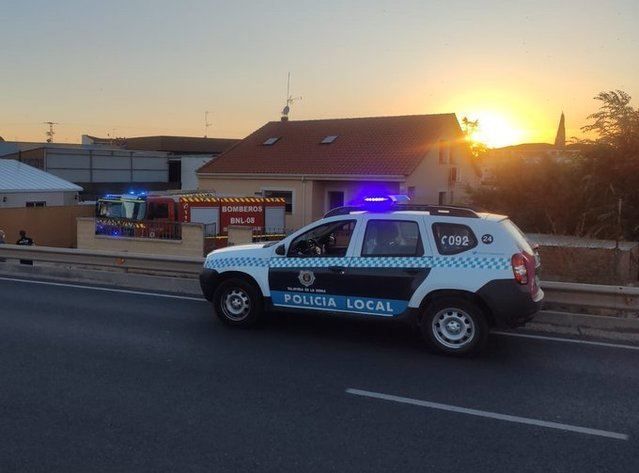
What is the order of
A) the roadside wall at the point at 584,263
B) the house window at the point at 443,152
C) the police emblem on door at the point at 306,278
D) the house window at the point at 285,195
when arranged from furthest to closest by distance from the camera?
the house window at the point at 443,152 → the house window at the point at 285,195 → the roadside wall at the point at 584,263 → the police emblem on door at the point at 306,278

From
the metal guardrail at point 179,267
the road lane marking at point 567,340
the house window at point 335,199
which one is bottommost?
the road lane marking at point 567,340

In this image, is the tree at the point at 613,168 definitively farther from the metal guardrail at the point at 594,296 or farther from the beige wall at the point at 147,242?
the beige wall at the point at 147,242

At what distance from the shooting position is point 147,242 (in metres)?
18.9

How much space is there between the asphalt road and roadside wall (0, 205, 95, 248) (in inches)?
638

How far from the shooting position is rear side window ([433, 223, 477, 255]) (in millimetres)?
6711

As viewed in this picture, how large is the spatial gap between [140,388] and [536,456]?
3.42m

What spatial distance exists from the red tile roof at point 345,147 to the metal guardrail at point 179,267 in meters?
15.6

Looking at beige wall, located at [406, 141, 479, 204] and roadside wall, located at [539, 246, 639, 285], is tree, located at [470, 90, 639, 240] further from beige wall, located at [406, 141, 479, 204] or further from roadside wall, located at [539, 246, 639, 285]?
beige wall, located at [406, 141, 479, 204]

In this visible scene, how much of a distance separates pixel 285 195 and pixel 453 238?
71.9ft

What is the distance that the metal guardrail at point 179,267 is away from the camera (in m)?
7.80

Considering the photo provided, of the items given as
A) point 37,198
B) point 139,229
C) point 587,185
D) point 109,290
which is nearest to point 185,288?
point 109,290

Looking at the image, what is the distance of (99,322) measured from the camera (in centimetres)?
820

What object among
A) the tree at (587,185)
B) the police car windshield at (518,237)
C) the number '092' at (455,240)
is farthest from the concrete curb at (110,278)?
the tree at (587,185)

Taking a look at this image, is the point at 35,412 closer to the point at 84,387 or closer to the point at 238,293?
the point at 84,387
